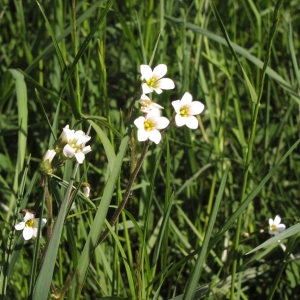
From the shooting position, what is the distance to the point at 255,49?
8.46ft

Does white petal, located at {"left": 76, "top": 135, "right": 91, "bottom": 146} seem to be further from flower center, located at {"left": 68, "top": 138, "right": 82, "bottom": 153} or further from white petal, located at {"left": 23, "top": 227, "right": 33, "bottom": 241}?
white petal, located at {"left": 23, "top": 227, "right": 33, "bottom": 241}

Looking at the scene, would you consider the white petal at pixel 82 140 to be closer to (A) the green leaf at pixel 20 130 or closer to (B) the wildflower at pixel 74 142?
(B) the wildflower at pixel 74 142

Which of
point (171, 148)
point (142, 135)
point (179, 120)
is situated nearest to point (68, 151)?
point (142, 135)

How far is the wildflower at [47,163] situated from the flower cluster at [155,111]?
214 millimetres

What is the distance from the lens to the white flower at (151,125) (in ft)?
3.81

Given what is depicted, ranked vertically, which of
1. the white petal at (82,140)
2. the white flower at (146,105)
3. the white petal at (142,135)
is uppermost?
the white flower at (146,105)

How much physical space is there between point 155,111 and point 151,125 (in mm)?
35

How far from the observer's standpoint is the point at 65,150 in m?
1.15

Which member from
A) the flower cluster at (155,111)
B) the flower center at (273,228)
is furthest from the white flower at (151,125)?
the flower center at (273,228)

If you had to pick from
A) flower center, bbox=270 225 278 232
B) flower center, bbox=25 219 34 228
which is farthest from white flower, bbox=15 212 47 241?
flower center, bbox=270 225 278 232

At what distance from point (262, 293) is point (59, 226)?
1.15 metres

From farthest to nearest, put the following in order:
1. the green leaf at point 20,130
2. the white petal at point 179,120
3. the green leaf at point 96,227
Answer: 1. the green leaf at point 20,130
2. the white petal at point 179,120
3. the green leaf at point 96,227

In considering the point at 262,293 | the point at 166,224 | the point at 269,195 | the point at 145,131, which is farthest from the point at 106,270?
the point at 269,195

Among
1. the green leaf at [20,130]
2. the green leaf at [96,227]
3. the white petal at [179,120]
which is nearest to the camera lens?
the green leaf at [96,227]
